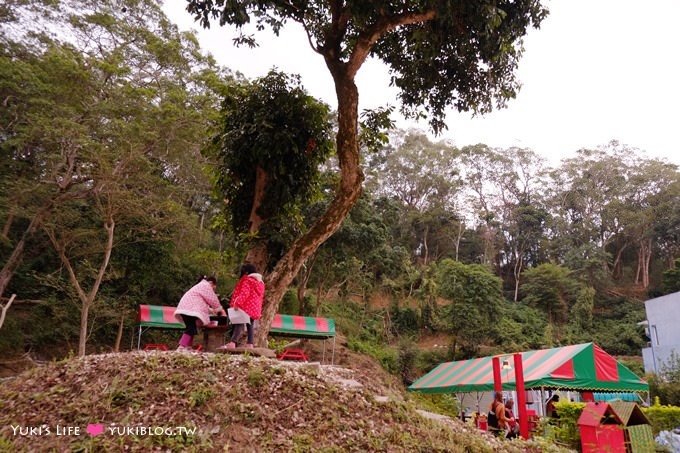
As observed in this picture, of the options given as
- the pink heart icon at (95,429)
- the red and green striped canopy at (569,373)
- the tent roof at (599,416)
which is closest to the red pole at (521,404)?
the red and green striped canopy at (569,373)

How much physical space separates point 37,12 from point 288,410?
1686cm

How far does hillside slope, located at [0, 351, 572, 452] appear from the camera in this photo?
347cm

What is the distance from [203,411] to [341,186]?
3.86 metres

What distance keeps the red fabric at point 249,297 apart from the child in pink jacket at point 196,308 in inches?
15.1

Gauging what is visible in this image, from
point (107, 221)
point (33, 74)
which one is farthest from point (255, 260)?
point (33, 74)

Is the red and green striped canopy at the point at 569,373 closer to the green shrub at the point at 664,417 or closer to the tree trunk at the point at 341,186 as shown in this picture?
the green shrub at the point at 664,417

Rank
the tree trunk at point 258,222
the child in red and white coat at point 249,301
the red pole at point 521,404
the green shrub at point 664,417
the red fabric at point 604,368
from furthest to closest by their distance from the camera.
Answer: the red fabric at point 604,368
the red pole at point 521,404
the green shrub at point 664,417
the tree trunk at point 258,222
the child in red and white coat at point 249,301

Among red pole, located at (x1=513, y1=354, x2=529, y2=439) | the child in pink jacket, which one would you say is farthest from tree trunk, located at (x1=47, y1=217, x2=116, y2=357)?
red pole, located at (x1=513, y1=354, x2=529, y2=439)

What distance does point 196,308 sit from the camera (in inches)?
235

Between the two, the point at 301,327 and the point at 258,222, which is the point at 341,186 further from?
the point at 301,327

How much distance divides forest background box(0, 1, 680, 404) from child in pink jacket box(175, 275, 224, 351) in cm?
128

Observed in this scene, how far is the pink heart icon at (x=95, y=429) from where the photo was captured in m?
3.44

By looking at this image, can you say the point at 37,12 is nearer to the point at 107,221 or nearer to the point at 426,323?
the point at 107,221

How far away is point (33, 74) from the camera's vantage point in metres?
13.7
